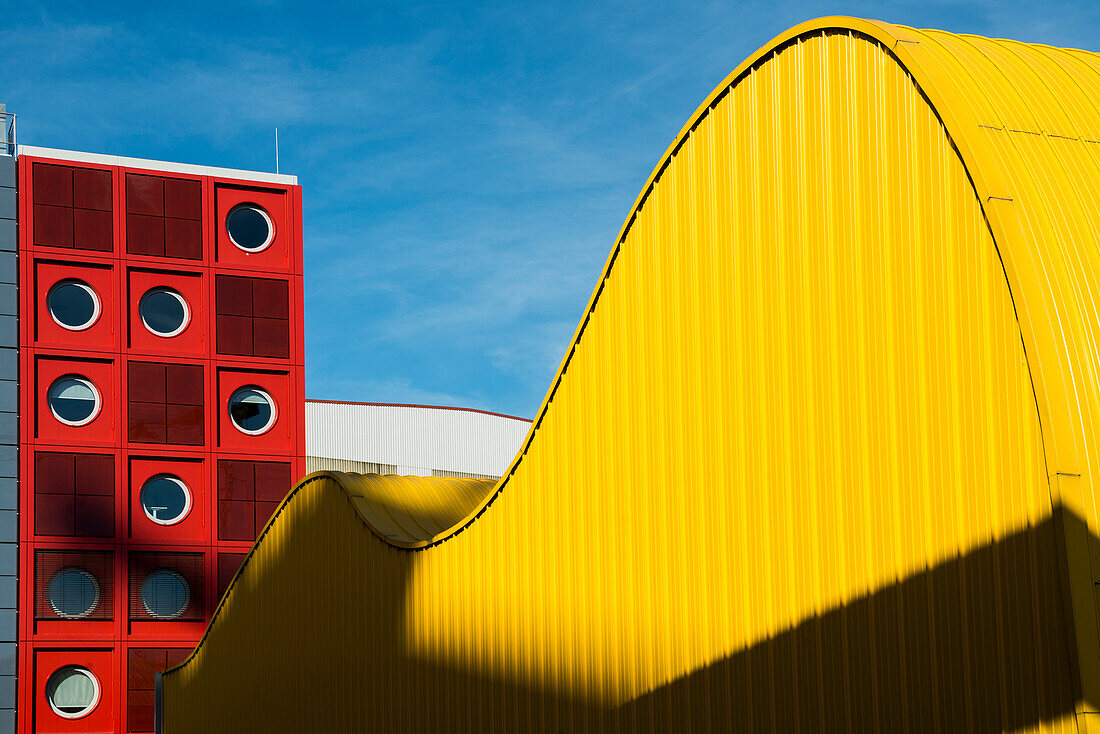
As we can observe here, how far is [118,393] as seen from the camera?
32312 mm

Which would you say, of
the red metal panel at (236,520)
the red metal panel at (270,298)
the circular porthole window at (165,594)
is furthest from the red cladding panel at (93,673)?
the red metal panel at (270,298)

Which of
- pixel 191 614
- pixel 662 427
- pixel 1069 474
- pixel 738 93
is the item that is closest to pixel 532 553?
pixel 662 427

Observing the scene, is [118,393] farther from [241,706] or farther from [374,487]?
[374,487]

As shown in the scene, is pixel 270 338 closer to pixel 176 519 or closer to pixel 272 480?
pixel 272 480

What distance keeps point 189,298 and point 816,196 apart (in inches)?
987

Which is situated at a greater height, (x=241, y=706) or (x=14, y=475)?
(x=14, y=475)

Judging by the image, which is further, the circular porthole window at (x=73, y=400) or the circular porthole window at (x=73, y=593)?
the circular porthole window at (x=73, y=400)

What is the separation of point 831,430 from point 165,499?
25164 millimetres

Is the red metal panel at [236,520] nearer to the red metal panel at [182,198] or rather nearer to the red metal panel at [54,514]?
the red metal panel at [54,514]

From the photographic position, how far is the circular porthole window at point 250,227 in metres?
34.1

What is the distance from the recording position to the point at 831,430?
35.2ft

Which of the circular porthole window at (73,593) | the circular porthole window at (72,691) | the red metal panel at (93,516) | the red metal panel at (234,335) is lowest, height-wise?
the circular porthole window at (72,691)

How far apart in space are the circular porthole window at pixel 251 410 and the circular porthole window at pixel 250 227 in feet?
12.2

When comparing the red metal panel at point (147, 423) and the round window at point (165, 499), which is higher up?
the red metal panel at point (147, 423)
